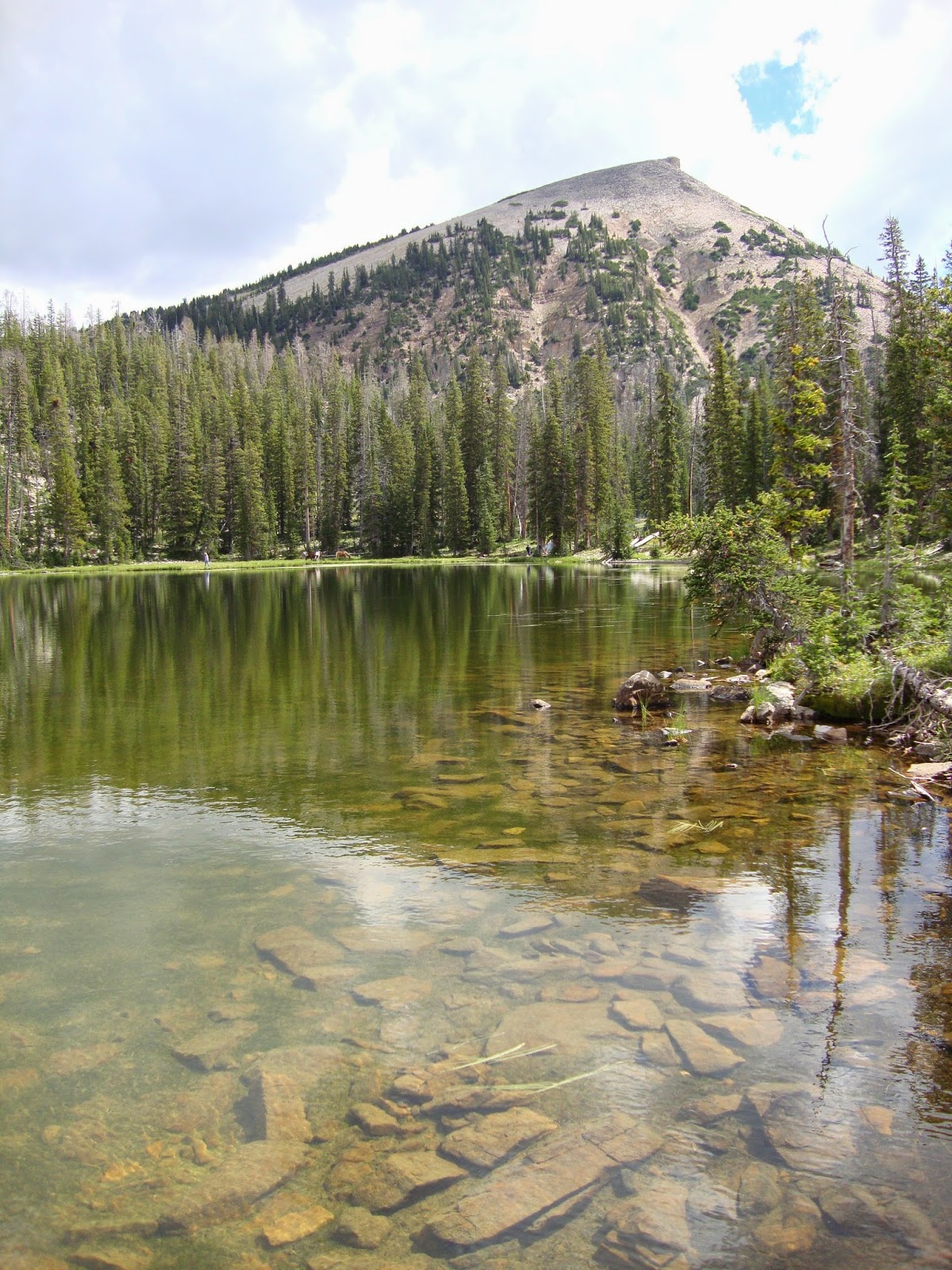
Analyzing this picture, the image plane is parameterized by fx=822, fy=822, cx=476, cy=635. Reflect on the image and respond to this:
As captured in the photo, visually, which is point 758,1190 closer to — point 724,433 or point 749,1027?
point 749,1027

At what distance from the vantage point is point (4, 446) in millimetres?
105625

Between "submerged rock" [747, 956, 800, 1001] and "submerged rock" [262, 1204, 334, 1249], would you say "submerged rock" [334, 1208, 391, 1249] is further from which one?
"submerged rock" [747, 956, 800, 1001]

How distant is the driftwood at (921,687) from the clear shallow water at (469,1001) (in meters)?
1.54

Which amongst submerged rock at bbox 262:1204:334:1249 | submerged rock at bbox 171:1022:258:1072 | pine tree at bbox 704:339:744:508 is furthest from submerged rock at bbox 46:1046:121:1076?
pine tree at bbox 704:339:744:508

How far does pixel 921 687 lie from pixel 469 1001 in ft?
37.9

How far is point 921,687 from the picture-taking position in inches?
575

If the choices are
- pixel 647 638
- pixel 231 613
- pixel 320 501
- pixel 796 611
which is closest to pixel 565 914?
pixel 796 611

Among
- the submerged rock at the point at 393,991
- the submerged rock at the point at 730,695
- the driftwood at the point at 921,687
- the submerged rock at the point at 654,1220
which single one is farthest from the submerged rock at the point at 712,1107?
the submerged rock at the point at 730,695

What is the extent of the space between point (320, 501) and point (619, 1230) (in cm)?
11019

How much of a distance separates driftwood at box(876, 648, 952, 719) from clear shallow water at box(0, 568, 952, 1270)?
60.8 inches

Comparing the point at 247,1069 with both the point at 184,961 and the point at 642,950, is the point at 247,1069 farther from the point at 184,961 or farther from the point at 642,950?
the point at 642,950

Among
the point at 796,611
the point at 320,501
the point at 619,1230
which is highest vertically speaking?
the point at 320,501

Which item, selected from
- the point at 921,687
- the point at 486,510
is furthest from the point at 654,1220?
the point at 486,510

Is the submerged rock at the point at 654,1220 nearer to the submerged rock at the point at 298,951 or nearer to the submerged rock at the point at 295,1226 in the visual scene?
the submerged rock at the point at 295,1226
